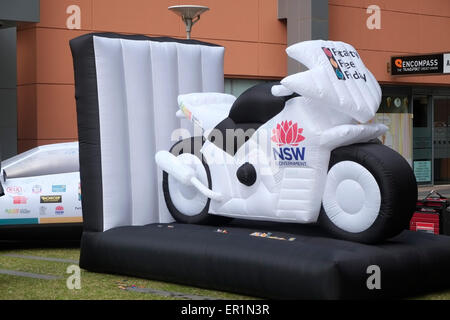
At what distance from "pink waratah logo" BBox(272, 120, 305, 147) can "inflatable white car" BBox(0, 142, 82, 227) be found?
3.70 meters

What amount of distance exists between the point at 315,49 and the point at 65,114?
960 cm

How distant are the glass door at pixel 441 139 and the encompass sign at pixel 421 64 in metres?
2.76

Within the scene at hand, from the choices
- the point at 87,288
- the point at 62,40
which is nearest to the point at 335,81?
the point at 87,288

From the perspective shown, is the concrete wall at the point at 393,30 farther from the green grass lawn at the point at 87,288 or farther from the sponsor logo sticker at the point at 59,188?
the green grass lawn at the point at 87,288

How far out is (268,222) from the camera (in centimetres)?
830

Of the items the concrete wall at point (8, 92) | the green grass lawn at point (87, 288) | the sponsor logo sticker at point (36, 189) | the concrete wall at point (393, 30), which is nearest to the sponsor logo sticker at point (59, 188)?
the sponsor logo sticker at point (36, 189)

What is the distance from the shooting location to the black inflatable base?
259 inches

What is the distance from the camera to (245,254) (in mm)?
7141

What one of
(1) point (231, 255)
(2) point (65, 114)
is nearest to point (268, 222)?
(1) point (231, 255)

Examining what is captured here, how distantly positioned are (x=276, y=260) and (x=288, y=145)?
1.19 m

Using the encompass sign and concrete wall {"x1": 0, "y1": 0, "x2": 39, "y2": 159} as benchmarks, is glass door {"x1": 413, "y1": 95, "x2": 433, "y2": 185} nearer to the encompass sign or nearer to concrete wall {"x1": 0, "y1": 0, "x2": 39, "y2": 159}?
the encompass sign

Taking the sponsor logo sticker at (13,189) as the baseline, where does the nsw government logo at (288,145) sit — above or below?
above

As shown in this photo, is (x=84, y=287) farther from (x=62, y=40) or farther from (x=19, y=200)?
(x=62, y=40)

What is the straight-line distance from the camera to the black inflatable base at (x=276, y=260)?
6.57 meters
